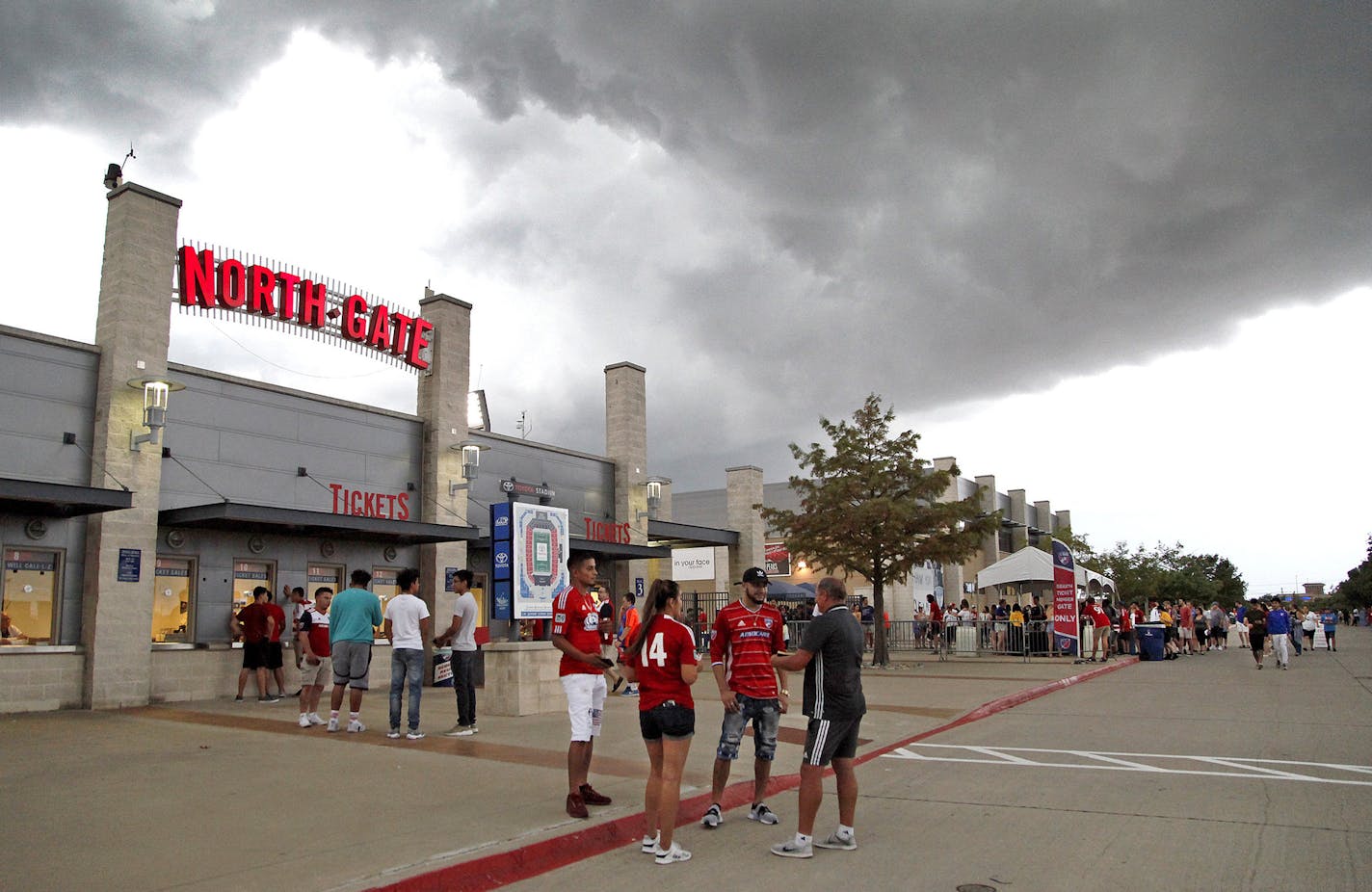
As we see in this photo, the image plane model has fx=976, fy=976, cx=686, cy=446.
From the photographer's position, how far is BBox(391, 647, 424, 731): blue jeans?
428 inches

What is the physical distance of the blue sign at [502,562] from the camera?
55.9 feet

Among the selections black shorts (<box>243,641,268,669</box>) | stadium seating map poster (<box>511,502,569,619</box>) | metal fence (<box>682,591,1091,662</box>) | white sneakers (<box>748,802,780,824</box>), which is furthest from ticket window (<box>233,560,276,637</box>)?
white sneakers (<box>748,802,780,824</box>)

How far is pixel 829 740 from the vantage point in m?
6.28

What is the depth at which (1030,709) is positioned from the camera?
14883mm

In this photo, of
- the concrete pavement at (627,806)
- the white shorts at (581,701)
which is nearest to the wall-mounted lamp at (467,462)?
the concrete pavement at (627,806)

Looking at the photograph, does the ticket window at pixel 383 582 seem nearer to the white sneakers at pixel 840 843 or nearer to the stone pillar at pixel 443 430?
the stone pillar at pixel 443 430

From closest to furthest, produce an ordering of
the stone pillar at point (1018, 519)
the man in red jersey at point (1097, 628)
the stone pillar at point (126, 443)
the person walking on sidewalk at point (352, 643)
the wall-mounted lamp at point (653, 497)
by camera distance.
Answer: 1. the person walking on sidewalk at point (352, 643)
2. the stone pillar at point (126, 443)
3. the man in red jersey at point (1097, 628)
4. the wall-mounted lamp at point (653, 497)
5. the stone pillar at point (1018, 519)

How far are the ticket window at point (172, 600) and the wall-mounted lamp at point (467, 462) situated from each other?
5804 millimetres

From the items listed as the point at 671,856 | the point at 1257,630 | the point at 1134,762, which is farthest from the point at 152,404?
the point at 1257,630

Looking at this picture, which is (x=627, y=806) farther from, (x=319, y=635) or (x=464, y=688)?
(x=319, y=635)

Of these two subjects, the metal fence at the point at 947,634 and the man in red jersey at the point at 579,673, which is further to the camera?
the metal fence at the point at 947,634

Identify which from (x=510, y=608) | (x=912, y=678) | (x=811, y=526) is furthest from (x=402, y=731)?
(x=811, y=526)

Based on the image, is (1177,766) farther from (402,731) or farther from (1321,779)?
(402,731)

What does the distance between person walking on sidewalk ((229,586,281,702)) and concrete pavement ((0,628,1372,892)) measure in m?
2.29
